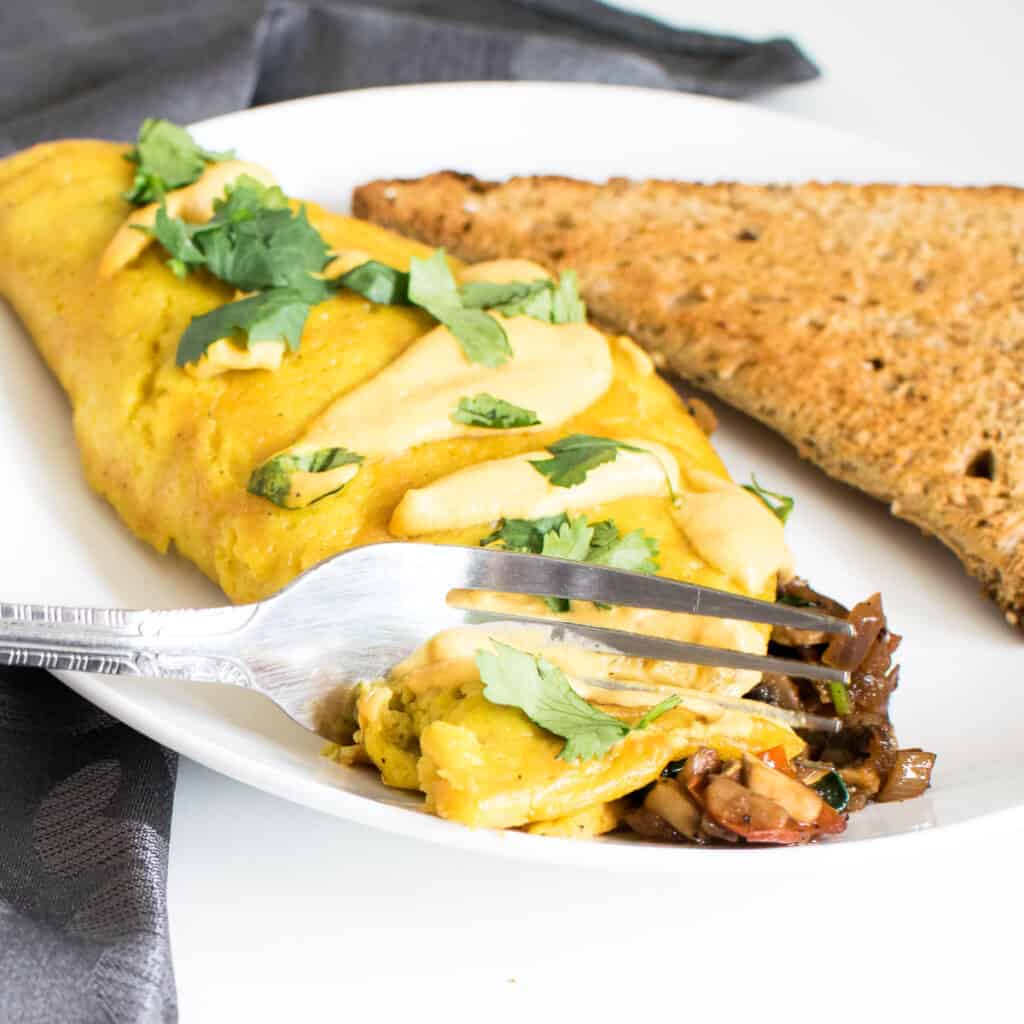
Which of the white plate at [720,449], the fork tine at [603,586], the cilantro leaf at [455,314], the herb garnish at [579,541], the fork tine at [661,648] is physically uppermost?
the cilantro leaf at [455,314]

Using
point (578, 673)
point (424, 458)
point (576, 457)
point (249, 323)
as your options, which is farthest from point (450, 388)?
point (578, 673)

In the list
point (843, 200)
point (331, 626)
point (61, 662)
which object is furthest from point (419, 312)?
point (843, 200)

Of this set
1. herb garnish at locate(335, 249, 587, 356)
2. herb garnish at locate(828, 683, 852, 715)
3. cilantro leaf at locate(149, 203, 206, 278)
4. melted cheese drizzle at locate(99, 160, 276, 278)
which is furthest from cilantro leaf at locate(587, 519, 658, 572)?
melted cheese drizzle at locate(99, 160, 276, 278)

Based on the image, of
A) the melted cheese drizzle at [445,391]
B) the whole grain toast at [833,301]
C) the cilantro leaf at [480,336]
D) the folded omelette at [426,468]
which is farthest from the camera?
the whole grain toast at [833,301]

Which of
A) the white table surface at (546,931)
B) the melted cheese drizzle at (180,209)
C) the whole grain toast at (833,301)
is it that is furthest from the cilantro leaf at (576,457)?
the melted cheese drizzle at (180,209)

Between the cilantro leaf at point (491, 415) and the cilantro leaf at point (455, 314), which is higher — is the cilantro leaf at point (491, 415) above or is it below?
below

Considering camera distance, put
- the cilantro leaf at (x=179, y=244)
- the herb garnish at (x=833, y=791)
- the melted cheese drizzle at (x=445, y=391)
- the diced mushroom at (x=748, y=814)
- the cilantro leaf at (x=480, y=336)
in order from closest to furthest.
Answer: the diced mushroom at (x=748, y=814)
the herb garnish at (x=833, y=791)
the melted cheese drizzle at (x=445, y=391)
the cilantro leaf at (x=480, y=336)
the cilantro leaf at (x=179, y=244)

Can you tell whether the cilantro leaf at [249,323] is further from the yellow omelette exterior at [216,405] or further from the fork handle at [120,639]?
the fork handle at [120,639]

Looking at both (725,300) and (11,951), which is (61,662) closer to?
(11,951)
